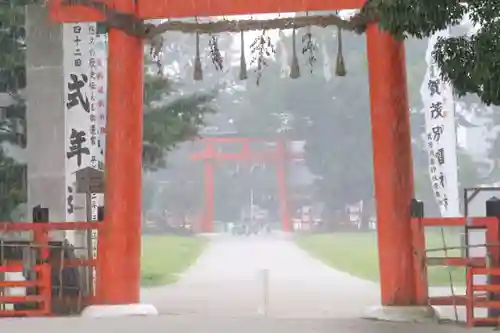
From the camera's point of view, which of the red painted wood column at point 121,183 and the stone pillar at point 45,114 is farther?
the stone pillar at point 45,114

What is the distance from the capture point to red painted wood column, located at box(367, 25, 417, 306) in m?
9.00

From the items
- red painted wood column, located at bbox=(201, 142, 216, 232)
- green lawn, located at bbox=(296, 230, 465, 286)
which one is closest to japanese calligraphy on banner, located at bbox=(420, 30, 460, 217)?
green lawn, located at bbox=(296, 230, 465, 286)

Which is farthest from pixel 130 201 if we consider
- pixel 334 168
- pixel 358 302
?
pixel 334 168

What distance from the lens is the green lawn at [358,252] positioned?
71.7 feet

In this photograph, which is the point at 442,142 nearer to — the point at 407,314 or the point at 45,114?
the point at 407,314

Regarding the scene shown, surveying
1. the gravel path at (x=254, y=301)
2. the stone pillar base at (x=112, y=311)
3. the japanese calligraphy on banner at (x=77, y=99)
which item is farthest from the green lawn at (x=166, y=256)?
the stone pillar base at (x=112, y=311)

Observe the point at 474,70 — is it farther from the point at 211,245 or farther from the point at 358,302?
the point at 211,245

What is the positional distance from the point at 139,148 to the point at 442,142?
6163 millimetres

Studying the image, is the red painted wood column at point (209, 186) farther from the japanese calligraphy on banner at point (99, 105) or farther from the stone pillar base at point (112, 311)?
the stone pillar base at point (112, 311)

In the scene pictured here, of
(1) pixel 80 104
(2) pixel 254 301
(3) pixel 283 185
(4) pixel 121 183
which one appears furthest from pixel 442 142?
(3) pixel 283 185

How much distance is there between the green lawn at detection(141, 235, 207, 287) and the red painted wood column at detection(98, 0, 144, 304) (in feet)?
38.5

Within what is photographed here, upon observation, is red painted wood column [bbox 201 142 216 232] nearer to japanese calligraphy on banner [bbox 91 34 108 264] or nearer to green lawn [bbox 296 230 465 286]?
green lawn [bbox 296 230 465 286]

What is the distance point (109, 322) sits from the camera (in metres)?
8.45

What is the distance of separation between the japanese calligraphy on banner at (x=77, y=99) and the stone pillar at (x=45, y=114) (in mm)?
119
